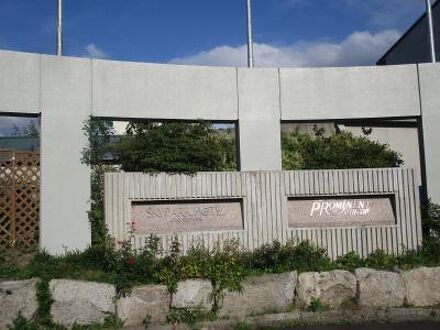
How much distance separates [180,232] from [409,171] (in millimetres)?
5049

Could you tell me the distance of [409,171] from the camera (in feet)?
35.4

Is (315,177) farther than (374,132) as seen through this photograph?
No

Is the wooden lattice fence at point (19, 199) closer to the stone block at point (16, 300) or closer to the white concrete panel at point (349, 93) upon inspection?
the stone block at point (16, 300)

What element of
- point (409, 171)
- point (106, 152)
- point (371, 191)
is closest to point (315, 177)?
point (371, 191)

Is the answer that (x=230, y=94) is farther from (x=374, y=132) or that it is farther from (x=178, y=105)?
(x=374, y=132)

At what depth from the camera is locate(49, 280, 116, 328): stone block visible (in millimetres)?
8047

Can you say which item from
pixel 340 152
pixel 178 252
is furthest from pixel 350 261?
pixel 178 252

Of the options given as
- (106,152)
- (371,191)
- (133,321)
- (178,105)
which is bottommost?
(133,321)

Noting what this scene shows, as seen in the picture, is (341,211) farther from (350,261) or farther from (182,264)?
(182,264)

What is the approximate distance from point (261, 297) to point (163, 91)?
525 centimetres

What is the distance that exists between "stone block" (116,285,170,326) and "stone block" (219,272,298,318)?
39.4 inches

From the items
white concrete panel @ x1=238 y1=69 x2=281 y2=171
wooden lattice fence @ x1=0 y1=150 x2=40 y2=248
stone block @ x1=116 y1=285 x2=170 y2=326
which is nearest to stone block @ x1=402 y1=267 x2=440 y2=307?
white concrete panel @ x1=238 y1=69 x2=281 y2=171

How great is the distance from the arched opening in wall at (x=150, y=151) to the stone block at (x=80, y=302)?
190 cm

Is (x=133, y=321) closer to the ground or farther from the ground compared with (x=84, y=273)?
closer to the ground
